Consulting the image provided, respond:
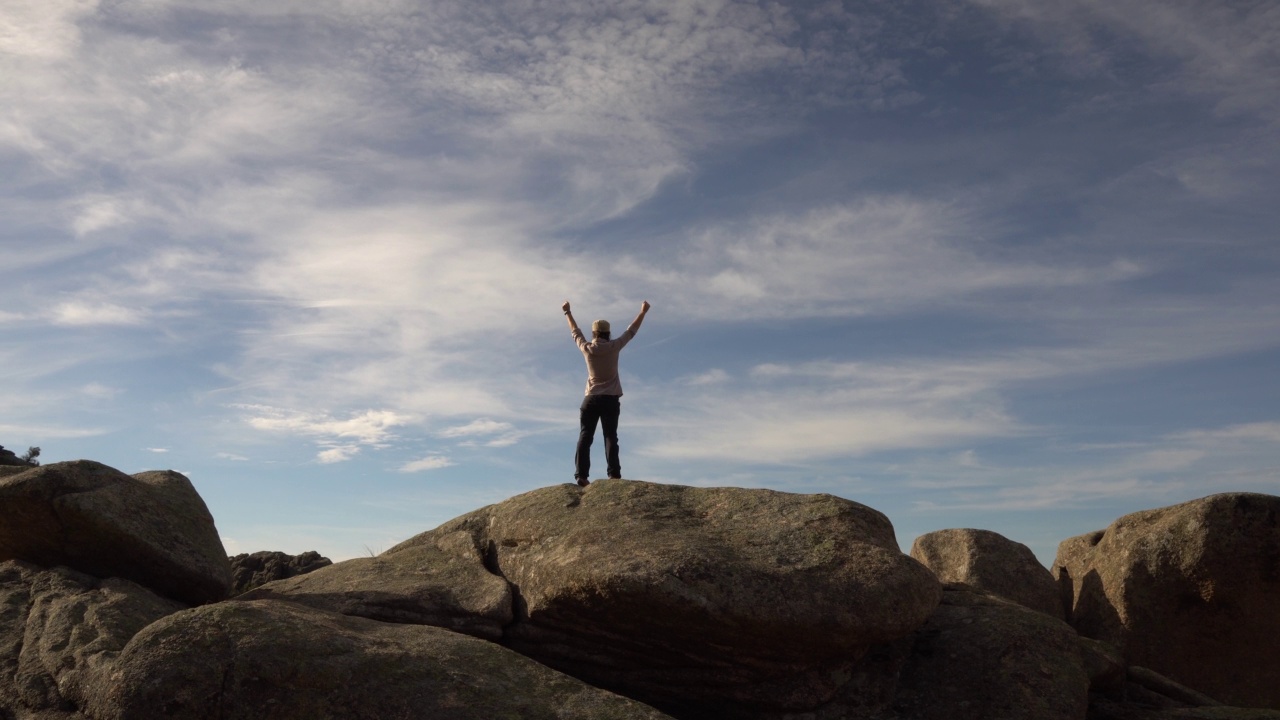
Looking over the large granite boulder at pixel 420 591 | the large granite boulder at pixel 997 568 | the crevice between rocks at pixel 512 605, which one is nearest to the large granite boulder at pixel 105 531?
the large granite boulder at pixel 420 591

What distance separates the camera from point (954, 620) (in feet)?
53.9

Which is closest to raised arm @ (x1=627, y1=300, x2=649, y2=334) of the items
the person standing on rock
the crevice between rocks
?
the person standing on rock

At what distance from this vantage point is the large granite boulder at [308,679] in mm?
11812

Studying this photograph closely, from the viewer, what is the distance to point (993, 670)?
1531cm

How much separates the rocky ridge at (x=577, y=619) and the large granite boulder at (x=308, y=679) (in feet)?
0.09

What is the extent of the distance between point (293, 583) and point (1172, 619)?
16095 mm

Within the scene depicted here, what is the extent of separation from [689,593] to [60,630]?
27.7 feet

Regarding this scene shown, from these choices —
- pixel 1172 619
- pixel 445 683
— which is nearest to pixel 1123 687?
pixel 1172 619

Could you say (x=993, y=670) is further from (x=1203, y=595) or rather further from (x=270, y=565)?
(x=270, y=565)

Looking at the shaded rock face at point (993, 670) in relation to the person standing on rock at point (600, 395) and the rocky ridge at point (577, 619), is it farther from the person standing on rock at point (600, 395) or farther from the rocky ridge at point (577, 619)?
the person standing on rock at point (600, 395)

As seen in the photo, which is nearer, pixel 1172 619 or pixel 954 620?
pixel 954 620

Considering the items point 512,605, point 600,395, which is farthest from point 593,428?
point 512,605

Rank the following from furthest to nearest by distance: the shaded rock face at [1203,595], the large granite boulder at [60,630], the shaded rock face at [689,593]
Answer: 1. the shaded rock face at [1203,595]
2. the shaded rock face at [689,593]
3. the large granite boulder at [60,630]

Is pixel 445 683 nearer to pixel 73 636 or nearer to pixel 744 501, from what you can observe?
pixel 73 636
